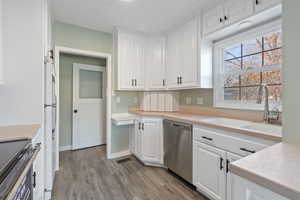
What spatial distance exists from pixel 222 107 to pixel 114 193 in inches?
74.1

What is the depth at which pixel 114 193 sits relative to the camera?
178 cm

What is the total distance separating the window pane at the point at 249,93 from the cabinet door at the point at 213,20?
3.00ft

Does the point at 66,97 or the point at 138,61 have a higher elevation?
the point at 138,61

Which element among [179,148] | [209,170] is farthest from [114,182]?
[209,170]

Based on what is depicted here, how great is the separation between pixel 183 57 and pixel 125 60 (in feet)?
3.49

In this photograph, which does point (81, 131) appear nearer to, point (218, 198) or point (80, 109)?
point (80, 109)

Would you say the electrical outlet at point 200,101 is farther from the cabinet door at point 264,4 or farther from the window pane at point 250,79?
the cabinet door at point 264,4

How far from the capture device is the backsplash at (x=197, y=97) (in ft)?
7.62

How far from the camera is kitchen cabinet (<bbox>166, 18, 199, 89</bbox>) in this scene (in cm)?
217

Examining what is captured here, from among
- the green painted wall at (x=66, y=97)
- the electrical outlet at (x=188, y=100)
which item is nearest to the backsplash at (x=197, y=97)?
the electrical outlet at (x=188, y=100)

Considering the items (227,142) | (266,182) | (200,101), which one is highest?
(200,101)

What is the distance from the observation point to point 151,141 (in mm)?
2449

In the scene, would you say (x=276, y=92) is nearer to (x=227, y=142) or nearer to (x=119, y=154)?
(x=227, y=142)

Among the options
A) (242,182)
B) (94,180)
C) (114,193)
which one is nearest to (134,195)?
(114,193)
